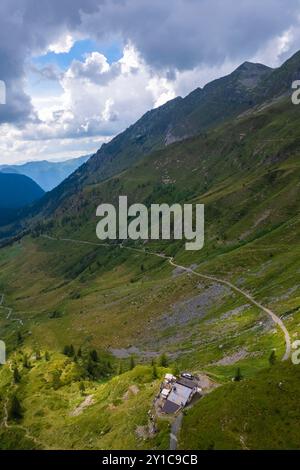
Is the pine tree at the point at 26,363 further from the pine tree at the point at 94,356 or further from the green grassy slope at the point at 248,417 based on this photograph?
the green grassy slope at the point at 248,417

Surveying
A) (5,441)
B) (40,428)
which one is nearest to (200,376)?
(40,428)

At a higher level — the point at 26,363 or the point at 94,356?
the point at 94,356

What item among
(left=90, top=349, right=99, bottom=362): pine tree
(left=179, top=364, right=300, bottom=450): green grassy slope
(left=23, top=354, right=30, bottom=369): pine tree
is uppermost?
(left=179, top=364, right=300, bottom=450): green grassy slope

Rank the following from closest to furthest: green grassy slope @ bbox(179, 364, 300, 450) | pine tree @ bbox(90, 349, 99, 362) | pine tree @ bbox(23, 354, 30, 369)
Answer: green grassy slope @ bbox(179, 364, 300, 450) → pine tree @ bbox(90, 349, 99, 362) → pine tree @ bbox(23, 354, 30, 369)

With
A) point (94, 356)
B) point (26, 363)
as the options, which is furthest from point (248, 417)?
point (26, 363)

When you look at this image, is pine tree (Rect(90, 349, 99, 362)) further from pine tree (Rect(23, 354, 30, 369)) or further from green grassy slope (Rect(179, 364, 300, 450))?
green grassy slope (Rect(179, 364, 300, 450))

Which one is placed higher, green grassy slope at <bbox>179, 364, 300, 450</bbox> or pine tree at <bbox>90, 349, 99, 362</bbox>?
green grassy slope at <bbox>179, 364, 300, 450</bbox>

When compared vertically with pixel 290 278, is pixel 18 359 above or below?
below

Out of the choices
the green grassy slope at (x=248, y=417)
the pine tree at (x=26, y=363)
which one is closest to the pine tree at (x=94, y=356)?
the pine tree at (x=26, y=363)

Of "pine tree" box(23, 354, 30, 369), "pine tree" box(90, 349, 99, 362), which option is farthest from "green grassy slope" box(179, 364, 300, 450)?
"pine tree" box(23, 354, 30, 369)

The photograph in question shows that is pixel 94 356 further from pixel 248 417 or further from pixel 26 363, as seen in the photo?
pixel 248 417
